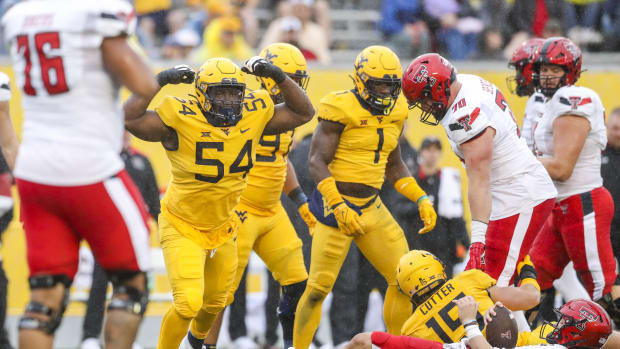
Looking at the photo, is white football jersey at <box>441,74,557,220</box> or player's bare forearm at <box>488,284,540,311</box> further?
player's bare forearm at <box>488,284,540,311</box>

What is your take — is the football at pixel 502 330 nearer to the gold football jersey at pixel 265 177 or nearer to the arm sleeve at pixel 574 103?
the arm sleeve at pixel 574 103

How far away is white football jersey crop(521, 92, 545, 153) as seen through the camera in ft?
22.8

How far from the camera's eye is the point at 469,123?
5629 mm

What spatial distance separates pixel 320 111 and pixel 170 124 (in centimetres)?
130

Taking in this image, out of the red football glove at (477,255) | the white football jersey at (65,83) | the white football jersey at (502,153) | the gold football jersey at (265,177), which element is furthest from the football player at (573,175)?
the white football jersey at (65,83)

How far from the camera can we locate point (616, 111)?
8633mm

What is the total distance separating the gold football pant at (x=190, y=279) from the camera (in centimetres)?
568

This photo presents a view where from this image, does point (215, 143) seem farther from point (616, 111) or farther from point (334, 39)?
point (334, 39)

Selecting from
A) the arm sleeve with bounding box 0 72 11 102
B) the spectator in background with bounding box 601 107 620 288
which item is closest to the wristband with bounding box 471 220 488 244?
the arm sleeve with bounding box 0 72 11 102

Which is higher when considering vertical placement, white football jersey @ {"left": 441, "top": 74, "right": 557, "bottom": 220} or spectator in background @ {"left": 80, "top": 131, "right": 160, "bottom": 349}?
white football jersey @ {"left": 441, "top": 74, "right": 557, "bottom": 220}

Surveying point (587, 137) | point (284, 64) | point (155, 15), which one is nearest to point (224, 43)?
point (155, 15)

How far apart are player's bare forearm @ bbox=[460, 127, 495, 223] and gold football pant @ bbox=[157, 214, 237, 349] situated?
157 centimetres

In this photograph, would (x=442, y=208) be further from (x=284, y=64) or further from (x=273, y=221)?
(x=284, y=64)

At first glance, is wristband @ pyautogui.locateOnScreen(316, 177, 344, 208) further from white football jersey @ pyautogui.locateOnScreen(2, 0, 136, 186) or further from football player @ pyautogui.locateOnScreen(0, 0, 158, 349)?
white football jersey @ pyautogui.locateOnScreen(2, 0, 136, 186)
